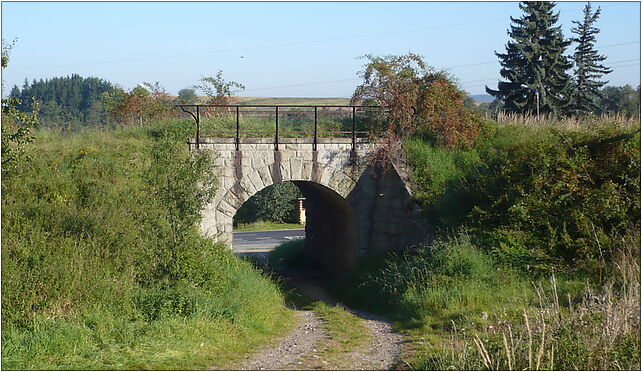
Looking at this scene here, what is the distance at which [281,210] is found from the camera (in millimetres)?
39469

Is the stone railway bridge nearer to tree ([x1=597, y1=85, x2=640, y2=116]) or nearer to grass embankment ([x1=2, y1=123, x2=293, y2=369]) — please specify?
grass embankment ([x1=2, y1=123, x2=293, y2=369])

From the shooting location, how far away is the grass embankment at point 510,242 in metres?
11.4

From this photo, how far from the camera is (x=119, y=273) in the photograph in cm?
1192

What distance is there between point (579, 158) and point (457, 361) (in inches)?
311

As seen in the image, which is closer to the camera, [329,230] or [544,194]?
[544,194]

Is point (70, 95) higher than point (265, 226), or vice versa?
point (70, 95)

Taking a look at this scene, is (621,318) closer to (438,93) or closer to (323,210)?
Result: (438,93)

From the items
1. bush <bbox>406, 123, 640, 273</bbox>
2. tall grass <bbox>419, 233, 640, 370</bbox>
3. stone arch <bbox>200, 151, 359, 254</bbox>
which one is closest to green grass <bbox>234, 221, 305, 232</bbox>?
stone arch <bbox>200, 151, 359, 254</bbox>

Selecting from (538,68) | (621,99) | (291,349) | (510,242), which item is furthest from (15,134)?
(621,99)

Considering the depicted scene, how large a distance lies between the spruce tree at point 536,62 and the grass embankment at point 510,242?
13112mm

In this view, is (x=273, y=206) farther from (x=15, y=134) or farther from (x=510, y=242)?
(x=15, y=134)

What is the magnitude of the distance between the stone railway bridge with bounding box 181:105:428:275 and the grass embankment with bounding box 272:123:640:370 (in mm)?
561

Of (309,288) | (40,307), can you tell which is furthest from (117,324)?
(309,288)

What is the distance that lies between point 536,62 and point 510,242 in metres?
18.4
